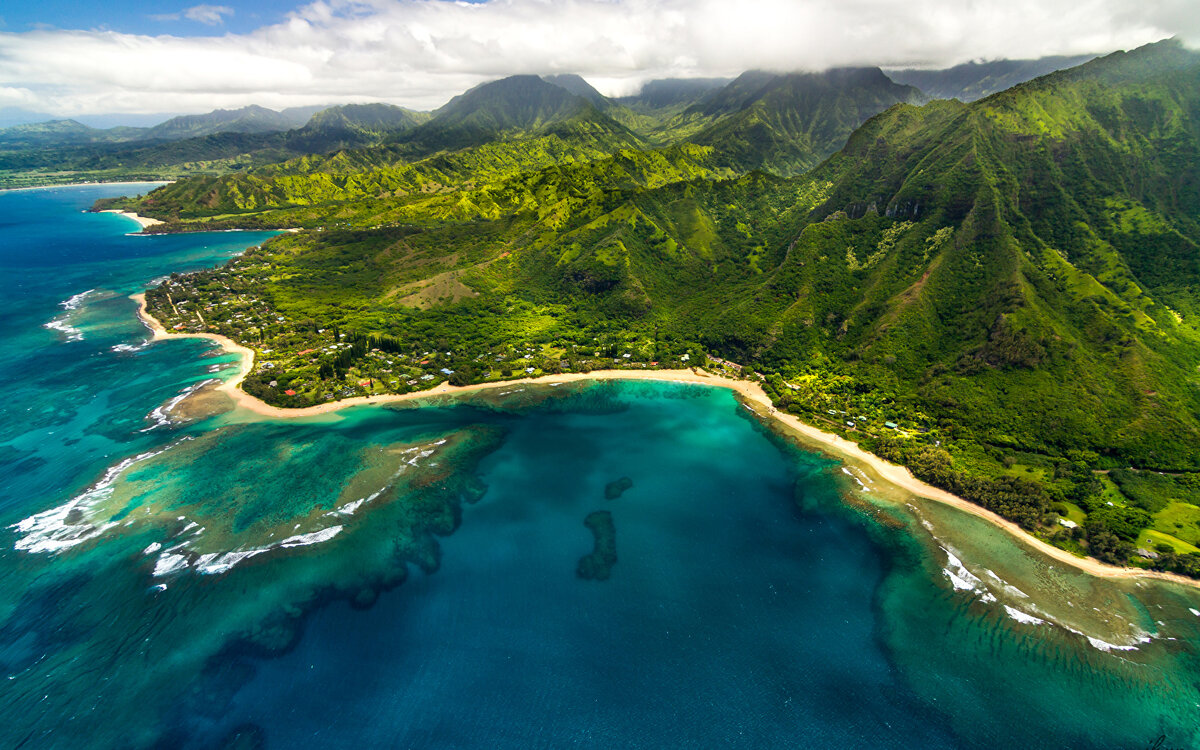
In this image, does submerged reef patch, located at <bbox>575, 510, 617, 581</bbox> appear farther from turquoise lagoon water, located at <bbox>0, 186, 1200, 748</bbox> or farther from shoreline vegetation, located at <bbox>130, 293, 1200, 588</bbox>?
shoreline vegetation, located at <bbox>130, 293, 1200, 588</bbox>

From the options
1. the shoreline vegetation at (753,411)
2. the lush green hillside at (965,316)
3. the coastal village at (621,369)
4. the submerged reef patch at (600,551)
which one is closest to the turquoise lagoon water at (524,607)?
the submerged reef patch at (600,551)

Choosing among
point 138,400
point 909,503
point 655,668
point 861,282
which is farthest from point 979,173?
point 138,400

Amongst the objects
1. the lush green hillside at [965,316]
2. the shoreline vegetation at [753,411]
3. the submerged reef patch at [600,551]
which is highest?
the lush green hillside at [965,316]

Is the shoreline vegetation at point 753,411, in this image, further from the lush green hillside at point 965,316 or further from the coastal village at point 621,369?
the lush green hillside at point 965,316

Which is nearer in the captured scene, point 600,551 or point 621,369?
point 600,551

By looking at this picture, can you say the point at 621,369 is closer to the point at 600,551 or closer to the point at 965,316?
the point at 600,551

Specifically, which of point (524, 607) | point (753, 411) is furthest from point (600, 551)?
point (753, 411)
